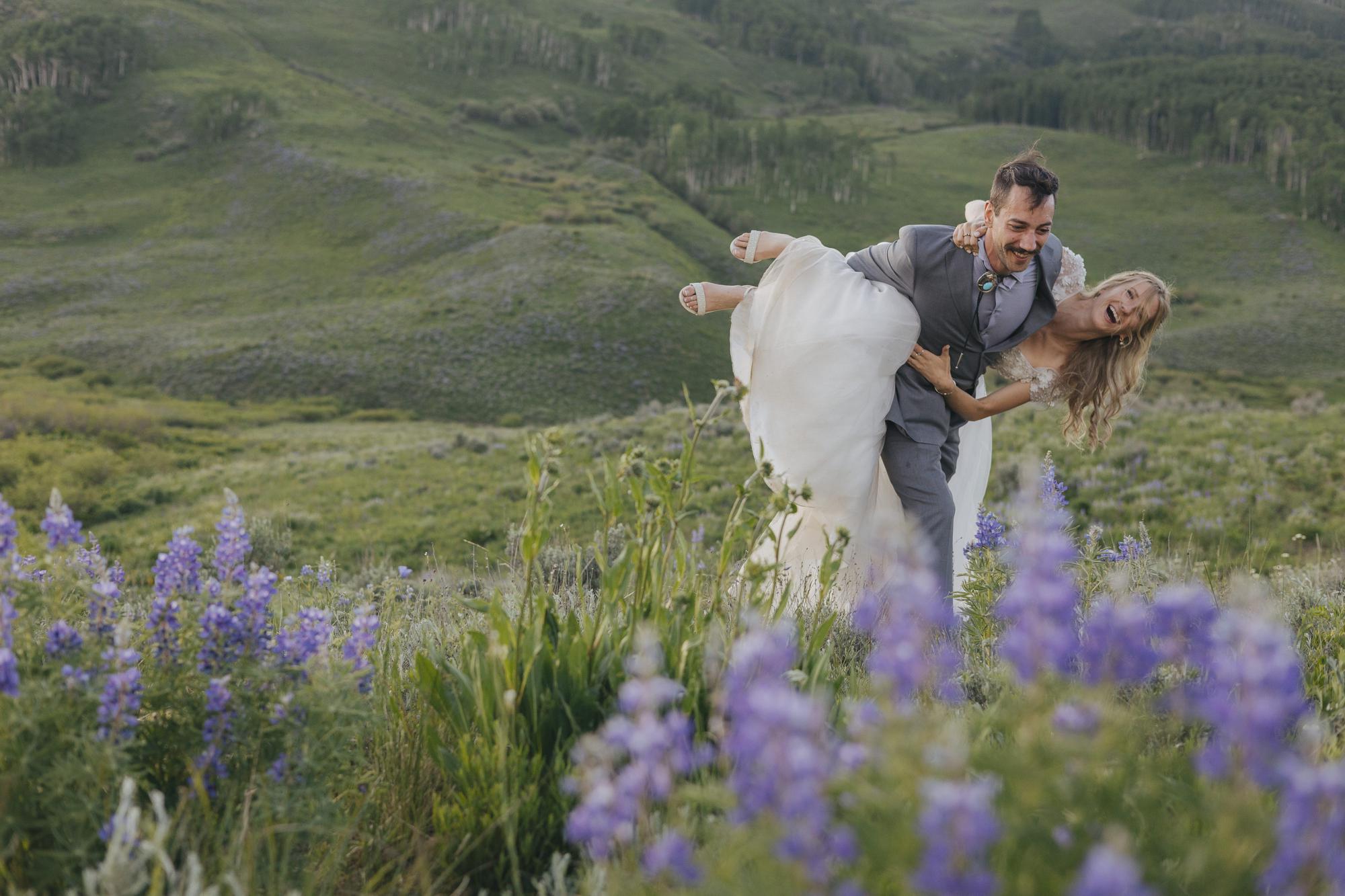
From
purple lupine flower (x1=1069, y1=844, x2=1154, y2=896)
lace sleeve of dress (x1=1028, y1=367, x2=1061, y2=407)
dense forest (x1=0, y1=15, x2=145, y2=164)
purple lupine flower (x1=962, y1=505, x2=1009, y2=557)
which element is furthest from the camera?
dense forest (x1=0, y1=15, x2=145, y2=164)

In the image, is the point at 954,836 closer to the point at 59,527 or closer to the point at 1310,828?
the point at 1310,828

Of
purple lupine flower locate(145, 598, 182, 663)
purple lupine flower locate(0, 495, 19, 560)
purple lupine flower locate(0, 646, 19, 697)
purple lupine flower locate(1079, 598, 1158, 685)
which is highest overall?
purple lupine flower locate(1079, 598, 1158, 685)

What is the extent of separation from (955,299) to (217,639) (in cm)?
371

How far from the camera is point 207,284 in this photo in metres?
59.4

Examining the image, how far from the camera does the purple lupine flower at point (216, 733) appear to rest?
6.95 feet

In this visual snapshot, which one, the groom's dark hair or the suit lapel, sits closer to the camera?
the groom's dark hair

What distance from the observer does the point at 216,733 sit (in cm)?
216

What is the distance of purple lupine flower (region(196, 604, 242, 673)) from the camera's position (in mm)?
2217

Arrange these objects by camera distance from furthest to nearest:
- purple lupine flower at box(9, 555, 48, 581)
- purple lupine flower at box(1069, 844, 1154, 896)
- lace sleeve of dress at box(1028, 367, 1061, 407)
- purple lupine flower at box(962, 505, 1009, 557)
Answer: lace sleeve of dress at box(1028, 367, 1061, 407) → purple lupine flower at box(962, 505, 1009, 557) → purple lupine flower at box(9, 555, 48, 581) → purple lupine flower at box(1069, 844, 1154, 896)

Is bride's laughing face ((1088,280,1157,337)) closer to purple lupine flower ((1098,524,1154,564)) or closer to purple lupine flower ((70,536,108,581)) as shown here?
purple lupine flower ((1098,524,1154,564))

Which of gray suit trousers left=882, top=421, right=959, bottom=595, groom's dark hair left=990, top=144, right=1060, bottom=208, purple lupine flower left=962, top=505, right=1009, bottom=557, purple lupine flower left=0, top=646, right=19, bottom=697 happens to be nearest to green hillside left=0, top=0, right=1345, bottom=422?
gray suit trousers left=882, top=421, right=959, bottom=595

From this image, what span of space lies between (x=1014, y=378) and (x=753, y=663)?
4191mm

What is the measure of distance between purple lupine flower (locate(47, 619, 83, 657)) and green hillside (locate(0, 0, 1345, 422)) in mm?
42398

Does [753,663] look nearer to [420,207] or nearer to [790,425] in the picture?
[790,425]
